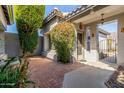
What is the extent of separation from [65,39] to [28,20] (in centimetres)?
463

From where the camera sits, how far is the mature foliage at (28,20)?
12.2 meters

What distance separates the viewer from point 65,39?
945cm

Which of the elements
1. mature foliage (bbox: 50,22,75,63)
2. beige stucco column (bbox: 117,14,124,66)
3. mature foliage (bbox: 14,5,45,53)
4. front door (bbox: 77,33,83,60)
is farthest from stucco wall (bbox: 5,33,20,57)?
beige stucco column (bbox: 117,14,124,66)

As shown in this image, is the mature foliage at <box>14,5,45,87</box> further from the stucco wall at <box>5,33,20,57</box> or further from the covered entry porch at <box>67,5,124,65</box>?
the covered entry porch at <box>67,5,124,65</box>

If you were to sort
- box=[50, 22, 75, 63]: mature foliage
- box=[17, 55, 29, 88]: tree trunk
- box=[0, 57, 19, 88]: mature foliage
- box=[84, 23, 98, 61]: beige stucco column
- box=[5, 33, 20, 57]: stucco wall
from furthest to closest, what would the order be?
box=[5, 33, 20, 57]: stucco wall, box=[84, 23, 98, 61]: beige stucco column, box=[50, 22, 75, 63]: mature foliage, box=[0, 57, 19, 88]: mature foliage, box=[17, 55, 29, 88]: tree trunk

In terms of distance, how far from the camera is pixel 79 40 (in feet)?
38.5

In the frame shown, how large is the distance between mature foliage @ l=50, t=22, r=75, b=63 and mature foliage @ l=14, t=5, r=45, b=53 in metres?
3.40

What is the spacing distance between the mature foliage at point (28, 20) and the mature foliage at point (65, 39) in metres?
3.40

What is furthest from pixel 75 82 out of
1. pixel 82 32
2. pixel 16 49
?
pixel 16 49

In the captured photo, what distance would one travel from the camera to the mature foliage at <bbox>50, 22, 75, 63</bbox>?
31.1 feet

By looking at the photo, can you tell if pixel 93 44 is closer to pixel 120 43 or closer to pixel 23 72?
pixel 120 43

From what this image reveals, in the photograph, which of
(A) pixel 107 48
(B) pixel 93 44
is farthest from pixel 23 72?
(A) pixel 107 48

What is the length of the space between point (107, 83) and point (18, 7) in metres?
10.3

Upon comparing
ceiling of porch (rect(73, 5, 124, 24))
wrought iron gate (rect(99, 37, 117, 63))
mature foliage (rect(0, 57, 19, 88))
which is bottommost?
mature foliage (rect(0, 57, 19, 88))
